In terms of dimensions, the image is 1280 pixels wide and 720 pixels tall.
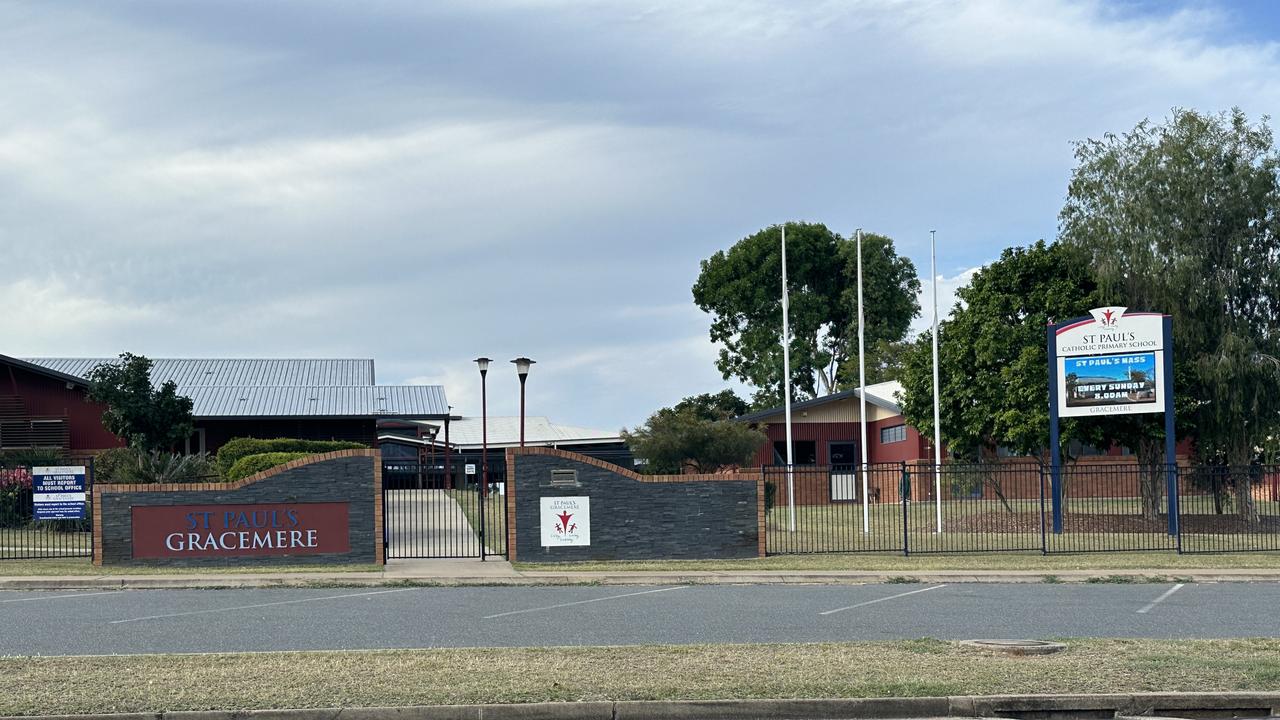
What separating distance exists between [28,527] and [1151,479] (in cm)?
2665

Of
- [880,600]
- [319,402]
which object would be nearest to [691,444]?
[319,402]

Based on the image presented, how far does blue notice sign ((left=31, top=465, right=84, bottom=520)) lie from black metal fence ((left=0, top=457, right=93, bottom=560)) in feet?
3.39

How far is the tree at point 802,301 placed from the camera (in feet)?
222

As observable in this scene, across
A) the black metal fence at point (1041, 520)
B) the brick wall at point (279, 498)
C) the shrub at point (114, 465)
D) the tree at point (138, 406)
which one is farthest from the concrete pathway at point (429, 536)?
the tree at point (138, 406)

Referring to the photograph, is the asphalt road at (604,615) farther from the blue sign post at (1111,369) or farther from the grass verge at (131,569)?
the blue sign post at (1111,369)

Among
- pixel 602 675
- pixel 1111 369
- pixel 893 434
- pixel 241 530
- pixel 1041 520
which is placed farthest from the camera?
pixel 893 434

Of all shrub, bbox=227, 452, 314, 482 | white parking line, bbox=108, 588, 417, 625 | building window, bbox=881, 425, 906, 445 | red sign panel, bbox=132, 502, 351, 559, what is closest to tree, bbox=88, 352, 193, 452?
shrub, bbox=227, 452, 314, 482

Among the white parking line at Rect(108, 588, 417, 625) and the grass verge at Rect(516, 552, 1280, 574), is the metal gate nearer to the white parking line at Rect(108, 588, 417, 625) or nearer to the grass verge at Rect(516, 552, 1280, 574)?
the grass verge at Rect(516, 552, 1280, 574)

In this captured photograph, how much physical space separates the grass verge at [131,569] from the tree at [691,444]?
21.6 meters

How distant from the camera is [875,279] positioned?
2721 inches

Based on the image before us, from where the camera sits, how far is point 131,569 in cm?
2441

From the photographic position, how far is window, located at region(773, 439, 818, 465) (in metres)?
54.1

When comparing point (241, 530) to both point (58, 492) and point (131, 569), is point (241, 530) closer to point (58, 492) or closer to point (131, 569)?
point (131, 569)

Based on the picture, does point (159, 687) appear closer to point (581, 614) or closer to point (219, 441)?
point (581, 614)
